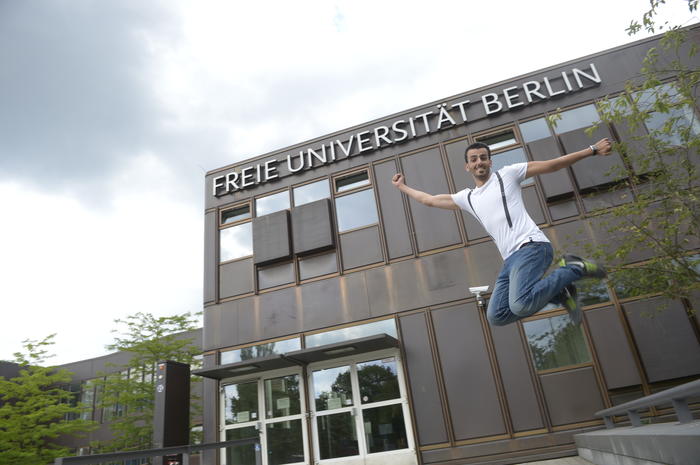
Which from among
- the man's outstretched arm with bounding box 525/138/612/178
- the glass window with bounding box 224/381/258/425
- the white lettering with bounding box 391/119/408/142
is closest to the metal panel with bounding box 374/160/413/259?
the white lettering with bounding box 391/119/408/142

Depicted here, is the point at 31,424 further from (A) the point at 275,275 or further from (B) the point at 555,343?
(B) the point at 555,343

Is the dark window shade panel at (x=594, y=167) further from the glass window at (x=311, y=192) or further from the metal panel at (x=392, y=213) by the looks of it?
the glass window at (x=311, y=192)

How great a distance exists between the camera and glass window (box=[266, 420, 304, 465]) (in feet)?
34.0

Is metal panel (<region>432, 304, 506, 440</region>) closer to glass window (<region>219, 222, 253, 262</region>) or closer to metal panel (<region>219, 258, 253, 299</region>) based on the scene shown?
metal panel (<region>219, 258, 253, 299</region>)

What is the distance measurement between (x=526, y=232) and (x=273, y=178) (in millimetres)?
10348

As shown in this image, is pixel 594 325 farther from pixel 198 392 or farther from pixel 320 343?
pixel 198 392

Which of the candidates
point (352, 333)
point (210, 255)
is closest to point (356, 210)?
point (352, 333)

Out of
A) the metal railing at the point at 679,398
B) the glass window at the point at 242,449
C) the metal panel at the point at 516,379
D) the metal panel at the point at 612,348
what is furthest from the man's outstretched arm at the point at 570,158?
the glass window at the point at 242,449

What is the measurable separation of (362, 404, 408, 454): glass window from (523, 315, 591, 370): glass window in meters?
3.20

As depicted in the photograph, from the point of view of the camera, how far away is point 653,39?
11094 millimetres

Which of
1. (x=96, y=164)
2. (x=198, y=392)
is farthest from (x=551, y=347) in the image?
(x=198, y=392)

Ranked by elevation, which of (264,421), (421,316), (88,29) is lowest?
(264,421)

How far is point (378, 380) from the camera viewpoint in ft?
33.7

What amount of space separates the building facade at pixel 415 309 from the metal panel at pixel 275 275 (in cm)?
5
